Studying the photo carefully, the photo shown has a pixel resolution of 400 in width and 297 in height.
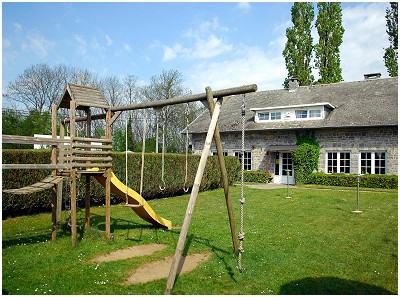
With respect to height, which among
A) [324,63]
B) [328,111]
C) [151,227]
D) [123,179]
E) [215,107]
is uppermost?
[324,63]

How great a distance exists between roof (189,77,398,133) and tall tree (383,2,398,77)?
804 centimetres

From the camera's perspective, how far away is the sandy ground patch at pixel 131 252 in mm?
6512

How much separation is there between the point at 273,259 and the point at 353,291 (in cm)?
166

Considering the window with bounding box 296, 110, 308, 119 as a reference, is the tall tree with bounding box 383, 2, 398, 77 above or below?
above

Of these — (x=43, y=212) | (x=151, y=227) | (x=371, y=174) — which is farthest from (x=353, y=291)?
(x=371, y=174)

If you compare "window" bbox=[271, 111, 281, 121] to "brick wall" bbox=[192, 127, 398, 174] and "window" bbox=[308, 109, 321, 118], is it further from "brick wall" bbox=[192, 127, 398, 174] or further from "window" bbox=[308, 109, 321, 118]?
"window" bbox=[308, 109, 321, 118]

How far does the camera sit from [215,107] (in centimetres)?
625

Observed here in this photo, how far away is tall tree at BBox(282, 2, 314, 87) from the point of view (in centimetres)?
3205

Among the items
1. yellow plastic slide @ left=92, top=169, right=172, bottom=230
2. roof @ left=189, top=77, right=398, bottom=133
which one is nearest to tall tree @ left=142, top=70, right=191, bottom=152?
roof @ left=189, top=77, right=398, bottom=133

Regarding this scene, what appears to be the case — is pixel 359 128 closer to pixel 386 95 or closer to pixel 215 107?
pixel 386 95

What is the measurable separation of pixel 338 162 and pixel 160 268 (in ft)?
Result: 61.0

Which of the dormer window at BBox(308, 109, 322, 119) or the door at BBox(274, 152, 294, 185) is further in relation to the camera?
the door at BBox(274, 152, 294, 185)

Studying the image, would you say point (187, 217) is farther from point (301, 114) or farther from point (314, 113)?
point (301, 114)

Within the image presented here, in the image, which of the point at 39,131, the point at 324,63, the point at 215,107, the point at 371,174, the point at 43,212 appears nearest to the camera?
the point at 215,107
